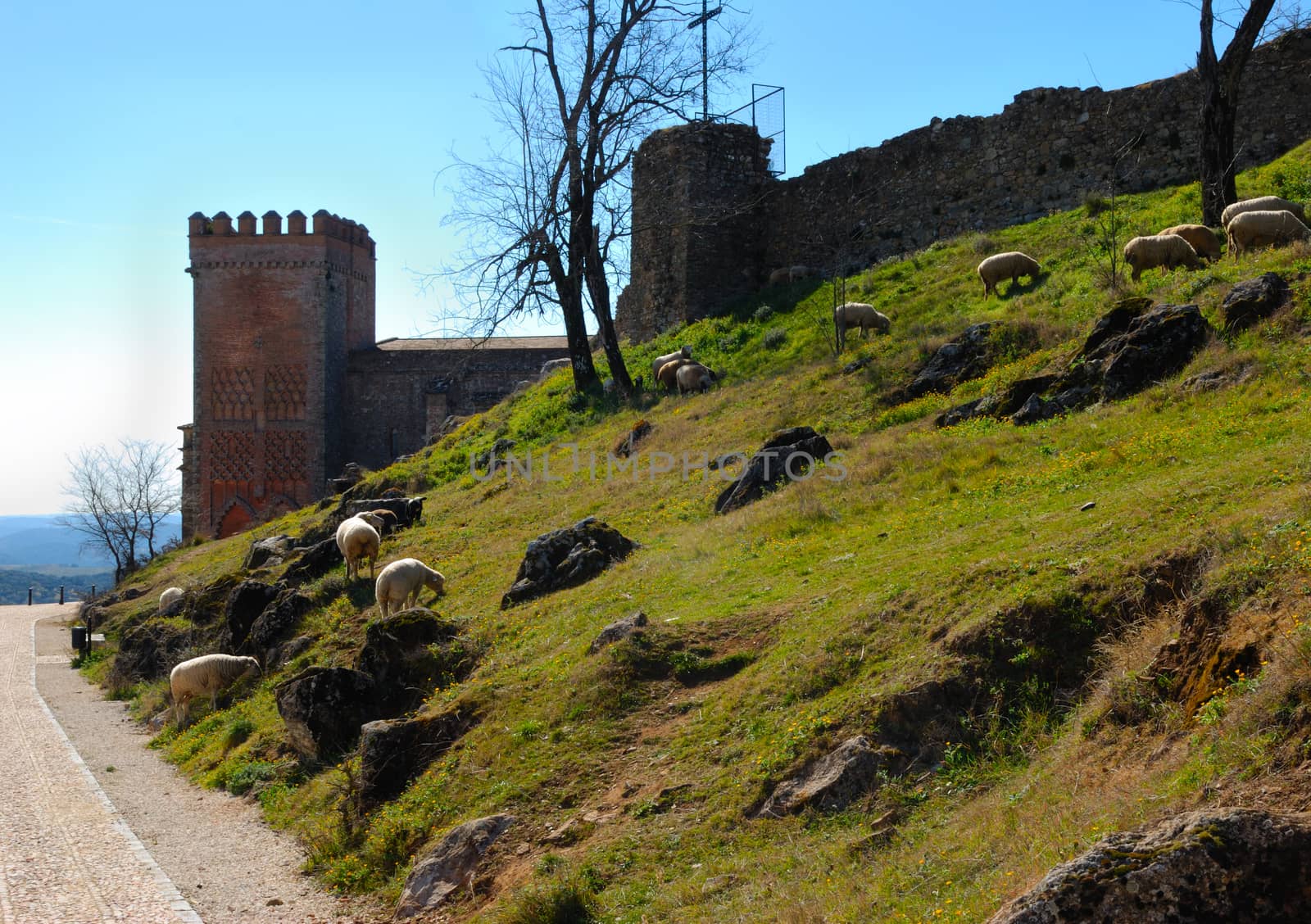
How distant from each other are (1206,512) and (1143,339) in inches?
233

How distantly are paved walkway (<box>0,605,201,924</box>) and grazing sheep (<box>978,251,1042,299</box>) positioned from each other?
51.6 ft

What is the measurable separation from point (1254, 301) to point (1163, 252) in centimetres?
368

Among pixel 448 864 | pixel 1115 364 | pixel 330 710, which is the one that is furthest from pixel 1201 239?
pixel 448 864

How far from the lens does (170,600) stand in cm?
2592

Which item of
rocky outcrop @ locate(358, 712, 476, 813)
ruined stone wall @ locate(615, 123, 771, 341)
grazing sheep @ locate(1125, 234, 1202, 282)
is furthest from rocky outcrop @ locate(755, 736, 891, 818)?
ruined stone wall @ locate(615, 123, 771, 341)

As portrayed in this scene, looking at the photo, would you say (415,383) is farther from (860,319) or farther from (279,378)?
(860,319)

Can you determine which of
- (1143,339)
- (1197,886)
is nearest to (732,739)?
(1197,886)

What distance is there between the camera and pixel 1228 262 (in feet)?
51.4

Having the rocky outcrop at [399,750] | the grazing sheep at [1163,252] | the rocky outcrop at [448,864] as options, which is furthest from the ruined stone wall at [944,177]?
the rocky outcrop at [448,864]

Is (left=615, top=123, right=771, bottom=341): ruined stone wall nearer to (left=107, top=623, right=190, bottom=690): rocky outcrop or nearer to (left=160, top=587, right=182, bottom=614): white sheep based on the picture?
(left=160, top=587, right=182, bottom=614): white sheep

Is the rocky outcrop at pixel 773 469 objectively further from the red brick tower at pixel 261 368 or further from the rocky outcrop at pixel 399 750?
the red brick tower at pixel 261 368

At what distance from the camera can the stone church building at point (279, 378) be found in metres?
46.9

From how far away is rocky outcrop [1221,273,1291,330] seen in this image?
1305cm

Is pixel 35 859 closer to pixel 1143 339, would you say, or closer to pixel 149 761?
pixel 149 761
